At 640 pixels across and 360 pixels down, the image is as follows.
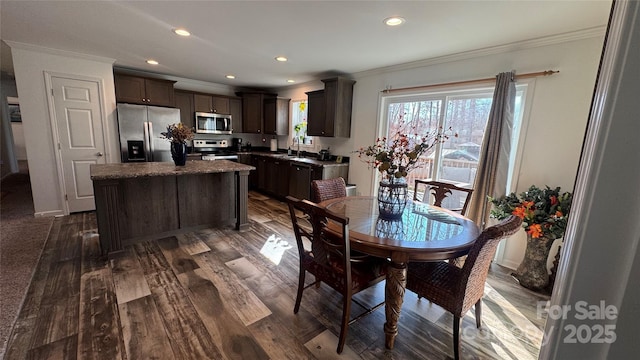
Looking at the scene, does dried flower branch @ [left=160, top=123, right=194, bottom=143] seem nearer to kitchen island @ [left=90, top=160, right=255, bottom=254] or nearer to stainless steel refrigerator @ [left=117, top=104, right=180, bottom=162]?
kitchen island @ [left=90, top=160, right=255, bottom=254]

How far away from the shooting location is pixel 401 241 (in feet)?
5.55

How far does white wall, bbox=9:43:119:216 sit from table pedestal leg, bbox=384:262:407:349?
16.1 feet

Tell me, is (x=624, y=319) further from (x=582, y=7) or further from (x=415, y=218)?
(x=582, y=7)

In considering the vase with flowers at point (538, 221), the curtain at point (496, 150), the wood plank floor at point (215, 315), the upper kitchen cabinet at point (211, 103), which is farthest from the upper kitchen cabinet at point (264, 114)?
the vase with flowers at point (538, 221)

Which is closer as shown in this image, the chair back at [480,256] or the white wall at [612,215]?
the white wall at [612,215]

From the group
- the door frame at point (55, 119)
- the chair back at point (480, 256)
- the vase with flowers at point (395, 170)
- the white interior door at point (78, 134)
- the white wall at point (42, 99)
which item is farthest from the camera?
the white interior door at point (78, 134)

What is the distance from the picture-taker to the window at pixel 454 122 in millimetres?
3148

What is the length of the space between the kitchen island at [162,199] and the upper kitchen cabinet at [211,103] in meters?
2.51

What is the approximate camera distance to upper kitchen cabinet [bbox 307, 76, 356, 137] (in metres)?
4.40

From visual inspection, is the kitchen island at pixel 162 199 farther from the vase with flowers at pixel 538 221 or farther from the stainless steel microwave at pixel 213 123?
the vase with flowers at pixel 538 221

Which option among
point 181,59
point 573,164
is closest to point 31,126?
point 181,59

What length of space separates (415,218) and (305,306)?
1.17 metres

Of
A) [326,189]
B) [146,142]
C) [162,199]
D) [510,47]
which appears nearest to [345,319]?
[326,189]

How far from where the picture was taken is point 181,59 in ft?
A: 12.9
